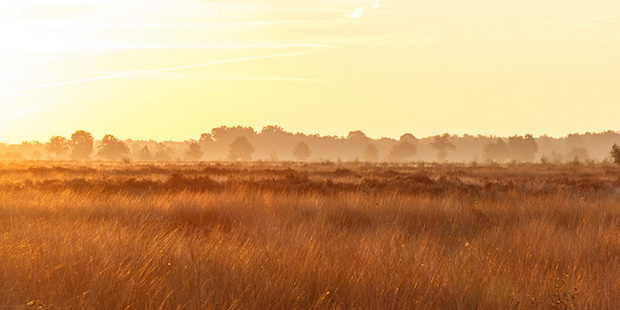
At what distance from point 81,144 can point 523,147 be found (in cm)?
11020

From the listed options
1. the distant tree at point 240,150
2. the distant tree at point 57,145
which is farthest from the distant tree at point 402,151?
the distant tree at point 57,145

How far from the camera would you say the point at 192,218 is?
1005cm

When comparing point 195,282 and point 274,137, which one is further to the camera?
point 274,137

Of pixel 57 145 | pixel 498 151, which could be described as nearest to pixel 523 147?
pixel 498 151

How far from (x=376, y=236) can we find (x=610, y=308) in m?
3.25

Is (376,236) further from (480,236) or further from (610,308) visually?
(610,308)

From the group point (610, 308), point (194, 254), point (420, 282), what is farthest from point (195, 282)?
point (610, 308)

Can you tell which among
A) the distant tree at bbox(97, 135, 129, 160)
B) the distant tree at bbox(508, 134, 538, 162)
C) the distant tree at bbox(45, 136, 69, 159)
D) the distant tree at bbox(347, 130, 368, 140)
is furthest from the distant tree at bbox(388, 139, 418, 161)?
the distant tree at bbox(45, 136, 69, 159)

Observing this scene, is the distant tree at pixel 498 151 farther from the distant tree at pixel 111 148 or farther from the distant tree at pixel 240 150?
the distant tree at pixel 111 148

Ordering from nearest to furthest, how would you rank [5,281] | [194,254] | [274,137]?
[5,281] → [194,254] → [274,137]

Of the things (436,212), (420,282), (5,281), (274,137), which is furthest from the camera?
(274,137)

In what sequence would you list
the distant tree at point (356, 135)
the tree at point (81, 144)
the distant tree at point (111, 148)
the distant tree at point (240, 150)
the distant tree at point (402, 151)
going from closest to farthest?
the distant tree at point (111, 148) < the distant tree at point (240, 150) < the tree at point (81, 144) < the distant tree at point (402, 151) < the distant tree at point (356, 135)

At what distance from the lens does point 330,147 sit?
190 meters

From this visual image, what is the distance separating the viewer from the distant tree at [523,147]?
5143 inches
